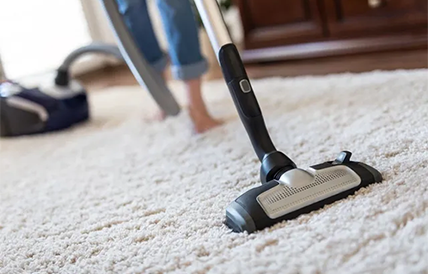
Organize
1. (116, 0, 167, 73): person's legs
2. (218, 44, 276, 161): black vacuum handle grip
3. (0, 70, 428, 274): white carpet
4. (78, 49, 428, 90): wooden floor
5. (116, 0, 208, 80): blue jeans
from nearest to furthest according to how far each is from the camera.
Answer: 1. (0, 70, 428, 274): white carpet
2. (218, 44, 276, 161): black vacuum handle grip
3. (116, 0, 208, 80): blue jeans
4. (116, 0, 167, 73): person's legs
5. (78, 49, 428, 90): wooden floor

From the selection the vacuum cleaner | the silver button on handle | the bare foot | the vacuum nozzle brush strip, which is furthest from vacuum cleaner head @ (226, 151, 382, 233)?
the vacuum cleaner

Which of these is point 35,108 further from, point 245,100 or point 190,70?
point 245,100

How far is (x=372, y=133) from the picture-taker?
3.40 ft

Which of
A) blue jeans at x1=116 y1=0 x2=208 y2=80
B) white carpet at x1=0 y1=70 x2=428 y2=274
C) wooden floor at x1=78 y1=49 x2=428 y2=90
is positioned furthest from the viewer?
wooden floor at x1=78 y1=49 x2=428 y2=90

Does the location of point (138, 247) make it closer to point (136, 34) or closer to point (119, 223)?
point (119, 223)

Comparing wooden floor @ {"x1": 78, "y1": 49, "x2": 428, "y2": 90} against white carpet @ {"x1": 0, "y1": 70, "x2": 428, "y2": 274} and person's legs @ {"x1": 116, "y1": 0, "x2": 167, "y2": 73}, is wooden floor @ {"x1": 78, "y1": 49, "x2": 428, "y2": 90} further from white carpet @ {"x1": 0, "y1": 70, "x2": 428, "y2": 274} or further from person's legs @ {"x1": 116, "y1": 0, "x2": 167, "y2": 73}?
person's legs @ {"x1": 116, "y1": 0, "x2": 167, "y2": 73}

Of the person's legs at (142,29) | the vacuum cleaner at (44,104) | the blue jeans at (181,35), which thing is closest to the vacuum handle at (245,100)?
the blue jeans at (181,35)

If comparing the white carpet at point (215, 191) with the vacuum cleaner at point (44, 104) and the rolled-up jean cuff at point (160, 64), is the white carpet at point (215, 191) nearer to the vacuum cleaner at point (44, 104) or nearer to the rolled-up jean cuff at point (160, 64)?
the vacuum cleaner at point (44, 104)

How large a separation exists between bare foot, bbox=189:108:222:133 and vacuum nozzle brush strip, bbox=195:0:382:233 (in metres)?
0.48

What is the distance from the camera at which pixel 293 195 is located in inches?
29.1

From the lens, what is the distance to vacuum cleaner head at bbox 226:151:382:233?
72 centimetres

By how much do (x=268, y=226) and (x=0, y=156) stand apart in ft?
3.29

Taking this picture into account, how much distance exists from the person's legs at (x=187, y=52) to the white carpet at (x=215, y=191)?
0.06m

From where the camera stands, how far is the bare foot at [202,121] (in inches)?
52.7
